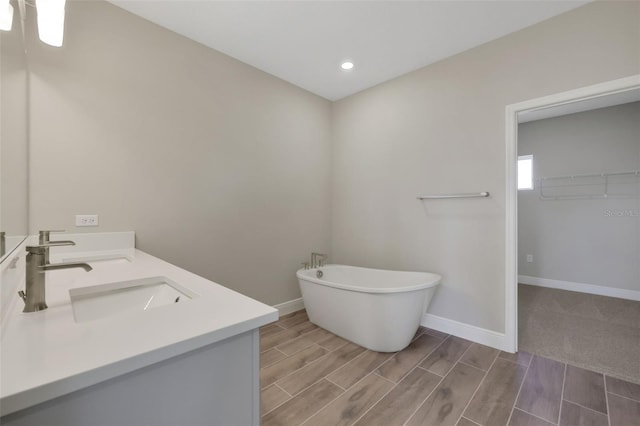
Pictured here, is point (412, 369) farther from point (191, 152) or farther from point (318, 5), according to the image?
point (318, 5)

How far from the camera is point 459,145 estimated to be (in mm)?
2469

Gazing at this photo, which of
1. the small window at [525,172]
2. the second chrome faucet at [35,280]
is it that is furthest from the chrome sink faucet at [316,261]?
the small window at [525,172]

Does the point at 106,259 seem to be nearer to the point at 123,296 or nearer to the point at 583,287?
the point at 123,296

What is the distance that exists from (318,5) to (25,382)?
2336 millimetres

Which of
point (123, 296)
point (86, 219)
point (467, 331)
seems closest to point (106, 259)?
point (86, 219)

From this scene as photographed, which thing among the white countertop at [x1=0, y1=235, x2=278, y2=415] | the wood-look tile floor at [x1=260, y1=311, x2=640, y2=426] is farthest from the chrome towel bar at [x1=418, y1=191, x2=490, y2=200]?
the white countertop at [x1=0, y1=235, x2=278, y2=415]

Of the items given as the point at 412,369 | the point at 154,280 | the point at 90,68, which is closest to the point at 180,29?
the point at 90,68

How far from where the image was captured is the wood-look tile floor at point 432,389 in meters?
1.49

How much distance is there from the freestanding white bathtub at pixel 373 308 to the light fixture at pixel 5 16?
91.4 inches

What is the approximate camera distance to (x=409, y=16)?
2.01 m

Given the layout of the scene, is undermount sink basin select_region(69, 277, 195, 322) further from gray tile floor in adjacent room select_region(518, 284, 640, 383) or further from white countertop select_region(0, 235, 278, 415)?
gray tile floor in adjacent room select_region(518, 284, 640, 383)

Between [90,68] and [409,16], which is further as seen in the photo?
[409,16]

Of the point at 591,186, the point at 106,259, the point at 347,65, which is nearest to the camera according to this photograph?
the point at 106,259

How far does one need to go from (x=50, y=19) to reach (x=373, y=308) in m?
2.65
